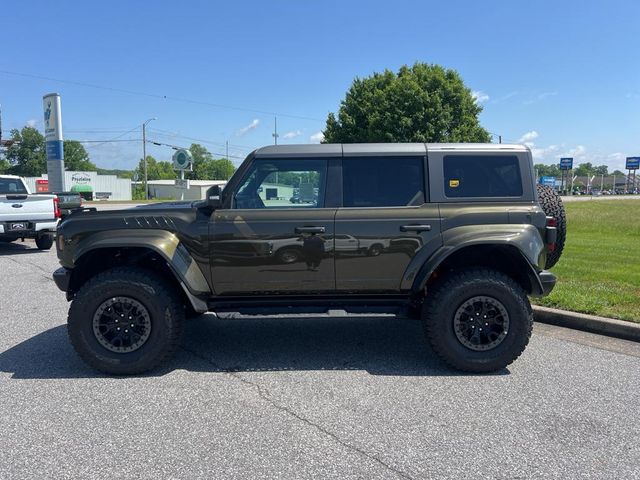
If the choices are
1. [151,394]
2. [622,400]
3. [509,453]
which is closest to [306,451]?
[509,453]

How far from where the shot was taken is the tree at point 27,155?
90625mm

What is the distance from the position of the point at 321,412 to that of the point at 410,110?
91.0 ft

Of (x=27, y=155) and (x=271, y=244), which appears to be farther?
(x=27, y=155)

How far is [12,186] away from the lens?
1200 centimetres

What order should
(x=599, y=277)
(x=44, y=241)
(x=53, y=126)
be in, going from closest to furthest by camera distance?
(x=599, y=277)
(x=44, y=241)
(x=53, y=126)

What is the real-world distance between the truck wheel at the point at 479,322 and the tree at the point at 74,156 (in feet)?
351

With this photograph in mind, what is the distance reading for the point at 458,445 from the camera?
304cm

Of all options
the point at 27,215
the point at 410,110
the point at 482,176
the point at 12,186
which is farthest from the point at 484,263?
the point at 410,110

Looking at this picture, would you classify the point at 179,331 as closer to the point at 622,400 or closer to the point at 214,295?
the point at 214,295

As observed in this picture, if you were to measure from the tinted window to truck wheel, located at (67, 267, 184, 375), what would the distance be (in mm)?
1870

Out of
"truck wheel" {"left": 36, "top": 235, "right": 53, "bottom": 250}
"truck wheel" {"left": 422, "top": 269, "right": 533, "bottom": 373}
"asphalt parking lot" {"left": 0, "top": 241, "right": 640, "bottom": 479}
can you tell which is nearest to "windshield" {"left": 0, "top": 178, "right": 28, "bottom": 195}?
"truck wheel" {"left": 36, "top": 235, "right": 53, "bottom": 250}

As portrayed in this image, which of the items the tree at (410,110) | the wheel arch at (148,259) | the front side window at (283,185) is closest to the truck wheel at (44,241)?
the wheel arch at (148,259)

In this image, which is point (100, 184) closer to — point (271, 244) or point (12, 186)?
point (12, 186)

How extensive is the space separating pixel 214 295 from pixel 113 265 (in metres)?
1.04
